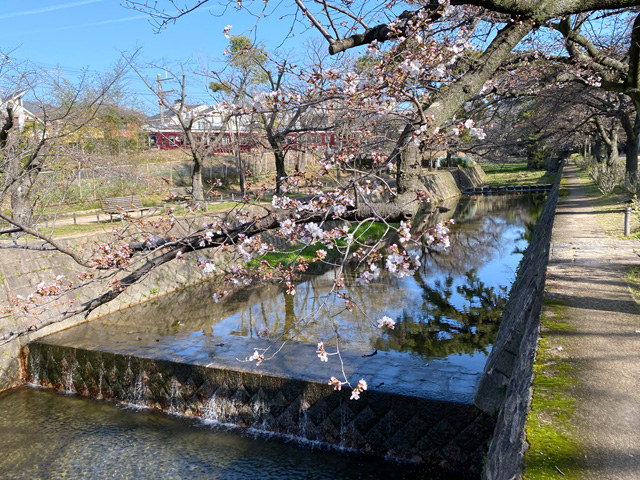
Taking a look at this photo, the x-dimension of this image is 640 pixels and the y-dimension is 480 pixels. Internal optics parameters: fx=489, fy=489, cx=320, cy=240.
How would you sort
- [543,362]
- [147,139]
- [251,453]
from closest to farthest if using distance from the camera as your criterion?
[543,362] → [251,453] → [147,139]

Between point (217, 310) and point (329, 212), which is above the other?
point (329, 212)

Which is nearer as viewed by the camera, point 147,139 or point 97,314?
point 97,314

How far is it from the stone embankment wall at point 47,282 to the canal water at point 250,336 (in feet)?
1.09

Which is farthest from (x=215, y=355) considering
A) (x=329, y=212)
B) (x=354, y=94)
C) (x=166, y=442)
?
(x=354, y=94)

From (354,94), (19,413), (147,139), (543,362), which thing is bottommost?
(19,413)

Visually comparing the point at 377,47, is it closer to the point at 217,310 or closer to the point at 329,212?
the point at 329,212

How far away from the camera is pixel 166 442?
6.78 meters

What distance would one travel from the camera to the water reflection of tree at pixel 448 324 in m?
8.99

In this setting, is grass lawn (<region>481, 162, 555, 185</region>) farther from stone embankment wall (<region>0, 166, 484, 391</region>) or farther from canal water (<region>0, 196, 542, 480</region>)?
stone embankment wall (<region>0, 166, 484, 391</region>)

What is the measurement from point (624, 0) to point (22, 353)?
10451 mm

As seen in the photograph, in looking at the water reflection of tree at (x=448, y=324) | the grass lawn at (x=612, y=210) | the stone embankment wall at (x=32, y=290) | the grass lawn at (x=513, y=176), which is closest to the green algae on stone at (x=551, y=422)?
the water reflection of tree at (x=448, y=324)

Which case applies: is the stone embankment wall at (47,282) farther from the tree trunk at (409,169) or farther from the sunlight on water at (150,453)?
the tree trunk at (409,169)

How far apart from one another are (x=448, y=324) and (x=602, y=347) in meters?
6.20

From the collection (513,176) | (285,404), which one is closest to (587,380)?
(285,404)
